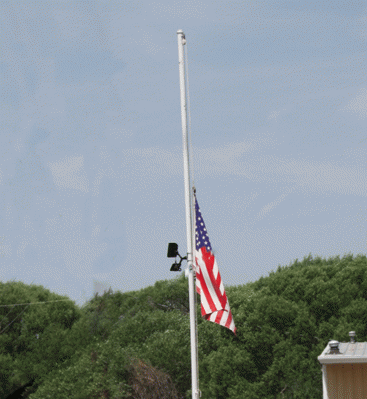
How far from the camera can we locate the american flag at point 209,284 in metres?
12.9

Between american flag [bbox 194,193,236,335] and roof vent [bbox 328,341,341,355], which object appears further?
roof vent [bbox 328,341,341,355]

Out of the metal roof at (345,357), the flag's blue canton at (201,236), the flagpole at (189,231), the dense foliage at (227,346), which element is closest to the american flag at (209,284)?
the flag's blue canton at (201,236)

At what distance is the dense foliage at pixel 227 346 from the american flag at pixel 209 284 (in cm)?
1346

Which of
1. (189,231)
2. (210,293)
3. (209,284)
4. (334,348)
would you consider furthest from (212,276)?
(334,348)

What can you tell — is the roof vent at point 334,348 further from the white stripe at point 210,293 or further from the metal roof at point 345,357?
the white stripe at point 210,293

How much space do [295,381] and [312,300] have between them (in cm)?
422

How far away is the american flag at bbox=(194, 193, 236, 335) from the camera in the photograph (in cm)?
1287

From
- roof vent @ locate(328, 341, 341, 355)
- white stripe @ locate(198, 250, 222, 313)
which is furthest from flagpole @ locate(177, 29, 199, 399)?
roof vent @ locate(328, 341, 341, 355)

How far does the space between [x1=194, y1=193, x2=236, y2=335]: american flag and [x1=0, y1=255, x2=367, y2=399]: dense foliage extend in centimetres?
1346

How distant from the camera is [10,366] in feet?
117

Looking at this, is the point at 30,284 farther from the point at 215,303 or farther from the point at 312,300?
the point at 215,303

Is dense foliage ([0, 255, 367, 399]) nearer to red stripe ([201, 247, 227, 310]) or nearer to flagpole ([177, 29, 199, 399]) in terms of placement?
flagpole ([177, 29, 199, 399])

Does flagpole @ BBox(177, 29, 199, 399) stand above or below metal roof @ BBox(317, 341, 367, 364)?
above

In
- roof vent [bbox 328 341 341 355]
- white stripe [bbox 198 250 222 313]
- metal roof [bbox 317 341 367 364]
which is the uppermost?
white stripe [bbox 198 250 222 313]
